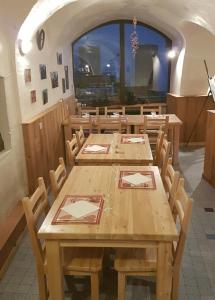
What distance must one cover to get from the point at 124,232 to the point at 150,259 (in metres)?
0.38

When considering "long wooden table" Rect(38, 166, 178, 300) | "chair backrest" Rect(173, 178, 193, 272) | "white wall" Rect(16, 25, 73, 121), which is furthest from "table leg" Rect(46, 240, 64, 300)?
"white wall" Rect(16, 25, 73, 121)

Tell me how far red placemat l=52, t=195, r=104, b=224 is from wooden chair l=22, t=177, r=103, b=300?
0.16 metres

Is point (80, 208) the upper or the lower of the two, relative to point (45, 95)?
lower

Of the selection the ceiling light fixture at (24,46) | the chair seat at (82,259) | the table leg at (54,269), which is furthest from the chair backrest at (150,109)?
the table leg at (54,269)

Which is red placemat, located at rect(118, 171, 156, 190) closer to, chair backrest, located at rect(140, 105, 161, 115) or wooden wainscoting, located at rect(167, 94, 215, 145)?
chair backrest, located at rect(140, 105, 161, 115)

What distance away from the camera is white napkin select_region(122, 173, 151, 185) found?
2.27 meters

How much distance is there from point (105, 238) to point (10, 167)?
1.86 m

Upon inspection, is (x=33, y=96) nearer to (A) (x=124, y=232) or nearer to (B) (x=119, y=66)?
(A) (x=124, y=232)

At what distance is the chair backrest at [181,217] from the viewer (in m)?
1.69

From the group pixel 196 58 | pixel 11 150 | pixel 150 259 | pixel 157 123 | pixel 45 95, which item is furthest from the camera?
pixel 196 58

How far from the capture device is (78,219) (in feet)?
5.68

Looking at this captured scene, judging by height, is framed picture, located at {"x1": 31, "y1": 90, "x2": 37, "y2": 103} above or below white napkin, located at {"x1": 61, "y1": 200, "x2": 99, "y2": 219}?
above

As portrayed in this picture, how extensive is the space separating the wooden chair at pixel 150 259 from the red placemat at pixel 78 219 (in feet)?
1.09

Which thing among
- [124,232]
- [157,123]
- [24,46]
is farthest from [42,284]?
[157,123]
